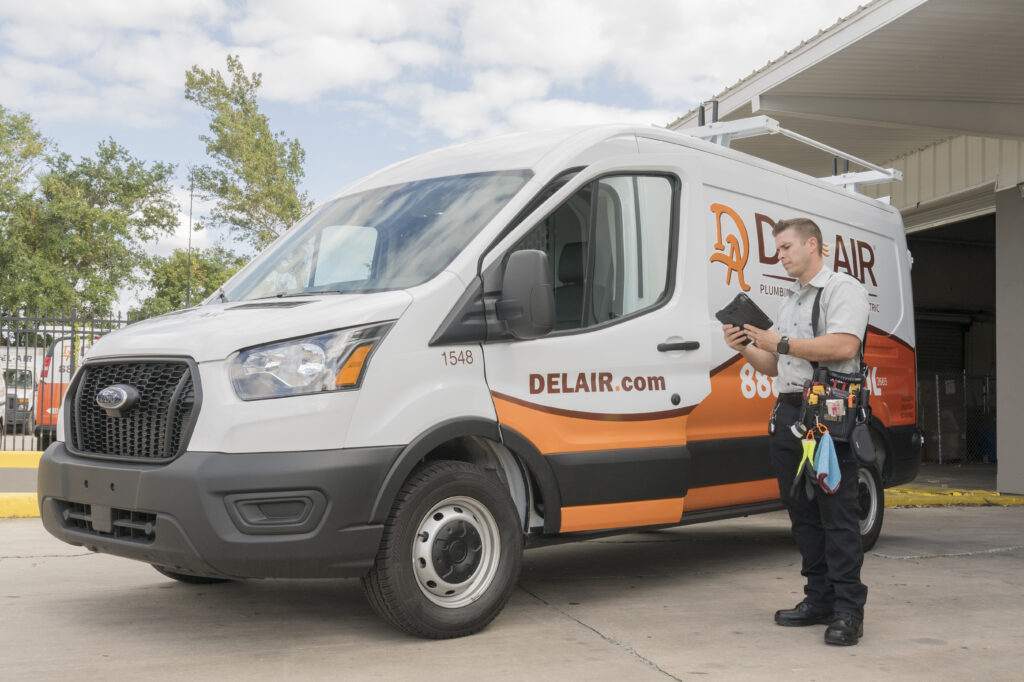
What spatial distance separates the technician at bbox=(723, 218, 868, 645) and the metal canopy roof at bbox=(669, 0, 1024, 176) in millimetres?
5238

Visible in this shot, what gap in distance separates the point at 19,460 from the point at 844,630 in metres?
8.85

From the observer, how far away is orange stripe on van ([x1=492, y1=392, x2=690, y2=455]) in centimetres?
476

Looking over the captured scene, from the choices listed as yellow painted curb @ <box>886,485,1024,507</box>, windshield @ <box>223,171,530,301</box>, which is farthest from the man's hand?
yellow painted curb @ <box>886,485,1024,507</box>

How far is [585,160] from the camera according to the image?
5.22 m

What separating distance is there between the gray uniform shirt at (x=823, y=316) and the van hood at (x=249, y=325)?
1807mm

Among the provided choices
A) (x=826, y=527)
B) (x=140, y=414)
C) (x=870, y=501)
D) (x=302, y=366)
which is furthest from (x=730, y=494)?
(x=140, y=414)

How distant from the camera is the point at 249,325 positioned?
4.25m

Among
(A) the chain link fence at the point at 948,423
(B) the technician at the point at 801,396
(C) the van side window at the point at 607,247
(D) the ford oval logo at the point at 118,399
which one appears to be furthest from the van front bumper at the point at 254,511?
(A) the chain link fence at the point at 948,423

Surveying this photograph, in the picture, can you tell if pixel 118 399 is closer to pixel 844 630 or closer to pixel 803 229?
pixel 803 229

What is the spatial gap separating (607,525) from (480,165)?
189 cm

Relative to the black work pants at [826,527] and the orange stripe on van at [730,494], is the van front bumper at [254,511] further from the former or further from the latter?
the orange stripe on van at [730,494]

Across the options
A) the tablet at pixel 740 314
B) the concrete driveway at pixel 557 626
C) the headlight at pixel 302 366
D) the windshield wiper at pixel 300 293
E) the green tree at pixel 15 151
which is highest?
the green tree at pixel 15 151

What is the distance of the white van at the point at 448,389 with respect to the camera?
413cm

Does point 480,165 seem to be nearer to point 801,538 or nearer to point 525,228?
point 525,228
